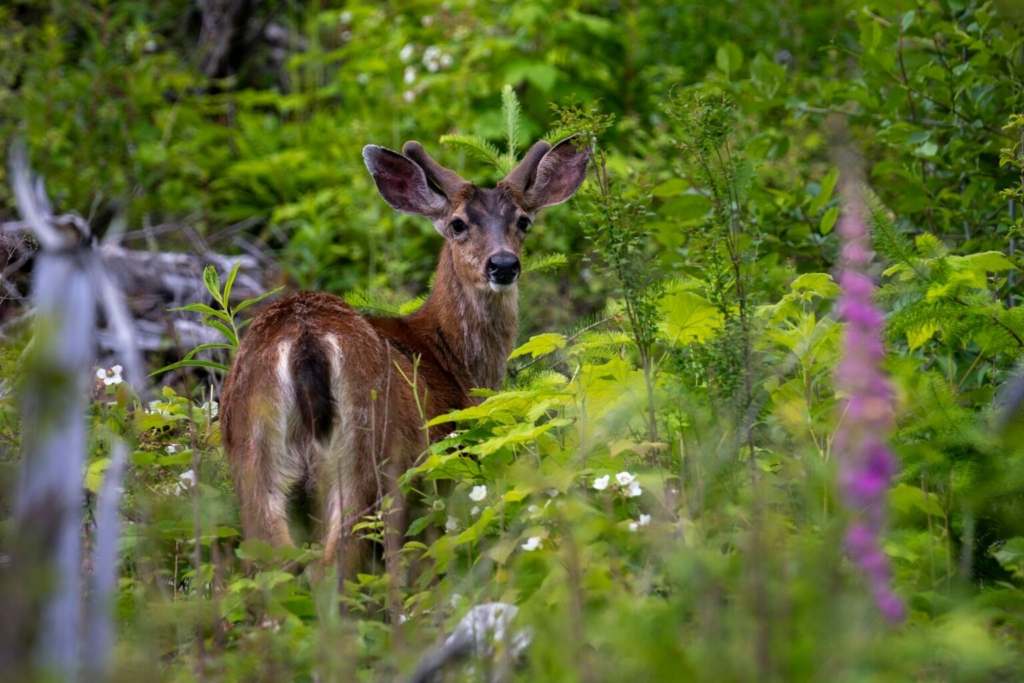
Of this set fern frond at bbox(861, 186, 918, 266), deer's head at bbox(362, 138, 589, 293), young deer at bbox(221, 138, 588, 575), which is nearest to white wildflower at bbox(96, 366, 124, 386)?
young deer at bbox(221, 138, 588, 575)

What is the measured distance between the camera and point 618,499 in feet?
11.7

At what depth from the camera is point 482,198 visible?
6.06m

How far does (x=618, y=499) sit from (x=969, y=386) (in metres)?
1.74

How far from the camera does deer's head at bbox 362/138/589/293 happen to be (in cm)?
584

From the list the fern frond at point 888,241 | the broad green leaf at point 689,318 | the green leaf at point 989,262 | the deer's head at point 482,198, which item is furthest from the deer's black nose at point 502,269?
the green leaf at point 989,262

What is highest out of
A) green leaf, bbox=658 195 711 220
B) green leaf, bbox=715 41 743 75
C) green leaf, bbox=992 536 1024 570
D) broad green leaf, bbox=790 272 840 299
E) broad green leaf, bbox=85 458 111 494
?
green leaf, bbox=715 41 743 75

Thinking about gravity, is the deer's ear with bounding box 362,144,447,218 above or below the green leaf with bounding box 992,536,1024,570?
above

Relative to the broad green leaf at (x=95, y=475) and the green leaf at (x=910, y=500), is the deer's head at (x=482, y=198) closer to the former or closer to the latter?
the broad green leaf at (x=95, y=475)

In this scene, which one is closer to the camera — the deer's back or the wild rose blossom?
the wild rose blossom

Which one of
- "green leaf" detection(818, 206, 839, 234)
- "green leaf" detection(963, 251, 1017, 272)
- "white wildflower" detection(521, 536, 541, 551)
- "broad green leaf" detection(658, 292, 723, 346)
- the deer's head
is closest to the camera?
→ "white wildflower" detection(521, 536, 541, 551)

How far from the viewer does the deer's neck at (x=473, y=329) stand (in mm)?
5730

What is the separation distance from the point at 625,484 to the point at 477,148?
220 cm

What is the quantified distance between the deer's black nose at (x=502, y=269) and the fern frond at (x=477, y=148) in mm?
395

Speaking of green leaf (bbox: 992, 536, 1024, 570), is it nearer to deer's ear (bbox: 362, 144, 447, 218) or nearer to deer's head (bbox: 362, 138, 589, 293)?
deer's head (bbox: 362, 138, 589, 293)
